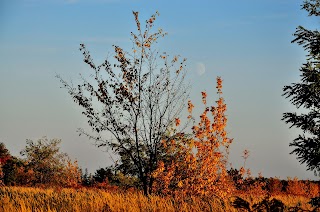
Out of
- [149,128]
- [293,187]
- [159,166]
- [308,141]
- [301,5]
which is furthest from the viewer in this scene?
[293,187]

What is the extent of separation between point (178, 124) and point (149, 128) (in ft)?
3.54

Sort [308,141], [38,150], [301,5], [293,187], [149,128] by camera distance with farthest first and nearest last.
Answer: [38,150] → [293,187] → [149,128] → [301,5] → [308,141]

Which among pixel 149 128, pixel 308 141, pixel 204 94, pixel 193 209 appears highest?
pixel 204 94

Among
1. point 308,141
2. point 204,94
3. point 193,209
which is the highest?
point 204,94

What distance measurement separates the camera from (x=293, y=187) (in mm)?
36750

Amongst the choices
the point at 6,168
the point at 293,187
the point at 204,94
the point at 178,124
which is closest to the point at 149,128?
the point at 178,124

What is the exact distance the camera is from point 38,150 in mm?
40219

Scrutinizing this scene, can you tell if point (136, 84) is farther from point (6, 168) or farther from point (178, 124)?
point (6, 168)

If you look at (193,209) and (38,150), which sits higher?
(38,150)

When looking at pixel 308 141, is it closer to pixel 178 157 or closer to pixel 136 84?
pixel 178 157

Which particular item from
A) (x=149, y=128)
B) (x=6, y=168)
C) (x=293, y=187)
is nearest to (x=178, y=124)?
(x=149, y=128)

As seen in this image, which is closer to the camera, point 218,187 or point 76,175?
point 218,187

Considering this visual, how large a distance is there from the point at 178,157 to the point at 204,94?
2.36 metres

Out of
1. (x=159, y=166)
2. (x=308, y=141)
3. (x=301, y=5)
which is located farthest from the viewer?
(x=159, y=166)
